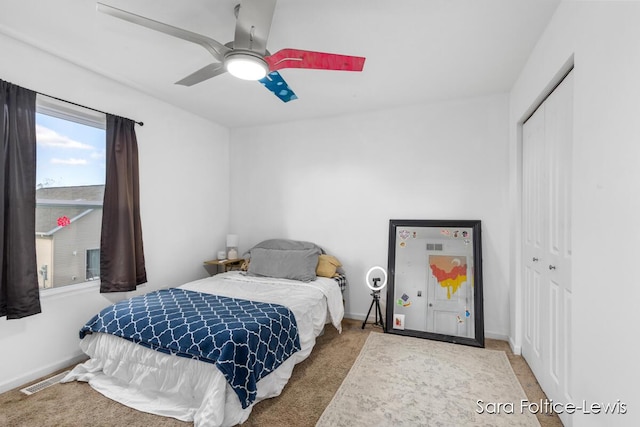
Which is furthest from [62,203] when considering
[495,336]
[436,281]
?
[495,336]

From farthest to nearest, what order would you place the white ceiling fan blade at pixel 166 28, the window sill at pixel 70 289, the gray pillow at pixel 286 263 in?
the gray pillow at pixel 286 263, the window sill at pixel 70 289, the white ceiling fan blade at pixel 166 28

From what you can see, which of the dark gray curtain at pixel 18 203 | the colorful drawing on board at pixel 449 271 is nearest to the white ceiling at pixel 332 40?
the dark gray curtain at pixel 18 203

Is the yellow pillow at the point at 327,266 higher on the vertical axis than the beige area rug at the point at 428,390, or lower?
higher

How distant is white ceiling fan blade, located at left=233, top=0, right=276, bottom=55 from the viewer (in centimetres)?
151

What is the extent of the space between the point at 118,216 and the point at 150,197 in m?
0.51

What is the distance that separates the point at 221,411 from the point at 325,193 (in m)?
2.70

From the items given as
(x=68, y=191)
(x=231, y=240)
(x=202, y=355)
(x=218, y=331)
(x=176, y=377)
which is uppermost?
(x=68, y=191)

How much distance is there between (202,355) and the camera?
1.92 m

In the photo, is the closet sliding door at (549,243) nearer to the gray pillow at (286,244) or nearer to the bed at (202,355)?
the bed at (202,355)

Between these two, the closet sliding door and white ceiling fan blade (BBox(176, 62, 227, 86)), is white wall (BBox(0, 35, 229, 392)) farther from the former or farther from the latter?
the closet sliding door

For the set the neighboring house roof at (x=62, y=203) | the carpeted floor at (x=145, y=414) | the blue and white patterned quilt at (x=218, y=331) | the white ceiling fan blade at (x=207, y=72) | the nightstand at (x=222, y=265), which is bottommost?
the carpeted floor at (x=145, y=414)

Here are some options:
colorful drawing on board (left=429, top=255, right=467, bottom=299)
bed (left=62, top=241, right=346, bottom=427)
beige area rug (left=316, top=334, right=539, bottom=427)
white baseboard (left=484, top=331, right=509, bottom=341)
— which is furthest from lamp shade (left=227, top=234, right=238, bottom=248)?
white baseboard (left=484, top=331, right=509, bottom=341)

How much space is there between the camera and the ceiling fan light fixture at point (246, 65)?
1.79 meters

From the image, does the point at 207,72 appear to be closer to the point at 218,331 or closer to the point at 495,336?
the point at 218,331
